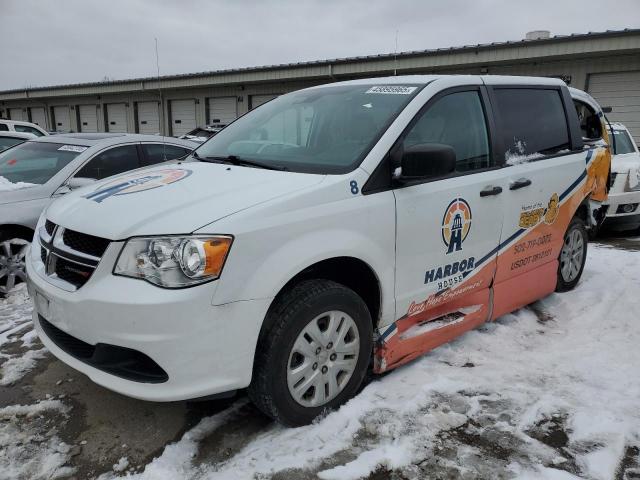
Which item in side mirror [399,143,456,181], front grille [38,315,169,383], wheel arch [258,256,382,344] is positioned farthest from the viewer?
side mirror [399,143,456,181]

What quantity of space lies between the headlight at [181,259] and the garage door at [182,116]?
22.9m

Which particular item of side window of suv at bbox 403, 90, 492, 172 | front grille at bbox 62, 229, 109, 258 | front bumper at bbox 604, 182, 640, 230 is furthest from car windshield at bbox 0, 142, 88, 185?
front bumper at bbox 604, 182, 640, 230

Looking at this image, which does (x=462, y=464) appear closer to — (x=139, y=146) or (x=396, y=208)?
(x=396, y=208)

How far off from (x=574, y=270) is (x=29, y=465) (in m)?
4.40

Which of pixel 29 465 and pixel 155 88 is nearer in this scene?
pixel 29 465

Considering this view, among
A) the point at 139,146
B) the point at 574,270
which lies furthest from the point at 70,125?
the point at 574,270

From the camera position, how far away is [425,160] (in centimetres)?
264

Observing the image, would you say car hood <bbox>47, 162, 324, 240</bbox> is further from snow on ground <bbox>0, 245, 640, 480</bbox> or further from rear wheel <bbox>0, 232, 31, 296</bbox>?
rear wheel <bbox>0, 232, 31, 296</bbox>

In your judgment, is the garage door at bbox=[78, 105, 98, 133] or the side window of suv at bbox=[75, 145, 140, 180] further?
the garage door at bbox=[78, 105, 98, 133]

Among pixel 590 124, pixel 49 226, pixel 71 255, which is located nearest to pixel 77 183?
pixel 49 226

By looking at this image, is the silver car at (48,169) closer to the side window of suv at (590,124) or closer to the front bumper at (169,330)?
the front bumper at (169,330)

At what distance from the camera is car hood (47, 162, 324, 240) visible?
7.36 feet

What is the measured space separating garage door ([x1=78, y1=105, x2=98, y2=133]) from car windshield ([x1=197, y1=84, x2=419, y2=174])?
28270mm

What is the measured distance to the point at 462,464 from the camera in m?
2.34
